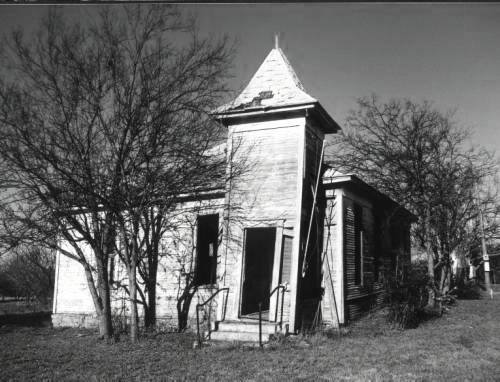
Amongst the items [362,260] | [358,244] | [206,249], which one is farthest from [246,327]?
[358,244]

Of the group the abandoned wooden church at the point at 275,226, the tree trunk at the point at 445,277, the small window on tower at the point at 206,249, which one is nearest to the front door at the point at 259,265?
the abandoned wooden church at the point at 275,226

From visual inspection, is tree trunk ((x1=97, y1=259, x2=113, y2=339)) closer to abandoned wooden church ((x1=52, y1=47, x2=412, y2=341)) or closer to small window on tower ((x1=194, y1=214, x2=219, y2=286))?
abandoned wooden church ((x1=52, y1=47, x2=412, y2=341))

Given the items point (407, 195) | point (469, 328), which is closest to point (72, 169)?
point (469, 328)

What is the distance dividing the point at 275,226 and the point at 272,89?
13.2ft

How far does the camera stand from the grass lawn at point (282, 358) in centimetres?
733

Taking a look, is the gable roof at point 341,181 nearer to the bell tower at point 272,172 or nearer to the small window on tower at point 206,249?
the bell tower at point 272,172

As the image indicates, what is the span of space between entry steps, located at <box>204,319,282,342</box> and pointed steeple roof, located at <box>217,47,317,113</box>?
563 cm

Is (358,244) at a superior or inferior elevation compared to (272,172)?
inferior

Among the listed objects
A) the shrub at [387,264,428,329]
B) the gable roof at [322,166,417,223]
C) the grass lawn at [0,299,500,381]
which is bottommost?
the grass lawn at [0,299,500,381]

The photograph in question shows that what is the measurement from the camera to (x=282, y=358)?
8.34m

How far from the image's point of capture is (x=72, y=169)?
1004 centimetres

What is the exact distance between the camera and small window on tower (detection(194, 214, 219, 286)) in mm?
12773

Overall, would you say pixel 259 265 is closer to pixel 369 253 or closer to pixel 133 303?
pixel 369 253

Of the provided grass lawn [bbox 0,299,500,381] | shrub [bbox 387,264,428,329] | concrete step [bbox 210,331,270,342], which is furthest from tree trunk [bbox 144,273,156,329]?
shrub [bbox 387,264,428,329]
